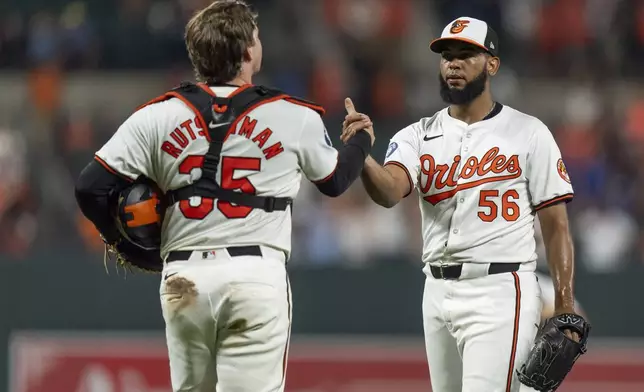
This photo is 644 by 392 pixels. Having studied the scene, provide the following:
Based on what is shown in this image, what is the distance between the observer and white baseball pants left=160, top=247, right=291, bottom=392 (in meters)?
4.31

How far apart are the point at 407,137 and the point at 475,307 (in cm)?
85

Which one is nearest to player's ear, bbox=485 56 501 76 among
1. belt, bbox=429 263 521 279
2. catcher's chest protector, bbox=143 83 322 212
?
belt, bbox=429 263 521 279

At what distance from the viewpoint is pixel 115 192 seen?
14.8ft

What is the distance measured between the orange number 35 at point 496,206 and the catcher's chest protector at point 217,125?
3.43 ft

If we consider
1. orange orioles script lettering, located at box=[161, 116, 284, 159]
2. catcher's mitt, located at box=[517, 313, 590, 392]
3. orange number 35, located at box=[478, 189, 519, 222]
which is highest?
orange orioles script lettering, located at box=[161, 116, 284, 159]

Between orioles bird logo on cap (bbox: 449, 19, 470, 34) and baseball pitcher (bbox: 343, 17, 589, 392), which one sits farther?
orioles bird logo on cap (bbox: 449, 19, 470, 34)

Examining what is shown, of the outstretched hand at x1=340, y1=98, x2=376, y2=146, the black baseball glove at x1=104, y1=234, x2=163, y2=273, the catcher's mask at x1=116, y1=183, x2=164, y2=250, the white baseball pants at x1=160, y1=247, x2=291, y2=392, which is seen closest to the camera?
the white baseball pants at x1=160, y1=247, x2=291, y2=392

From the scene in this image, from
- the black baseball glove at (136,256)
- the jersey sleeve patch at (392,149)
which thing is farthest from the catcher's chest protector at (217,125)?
the jersey sleeve patch at (392,149)

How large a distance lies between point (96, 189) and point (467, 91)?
170 centimetres

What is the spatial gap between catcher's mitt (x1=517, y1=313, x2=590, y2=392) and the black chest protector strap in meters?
1.28

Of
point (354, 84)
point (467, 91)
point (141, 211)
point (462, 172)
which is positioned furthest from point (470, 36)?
point (354, 84)

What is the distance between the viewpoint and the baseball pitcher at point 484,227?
192 inches

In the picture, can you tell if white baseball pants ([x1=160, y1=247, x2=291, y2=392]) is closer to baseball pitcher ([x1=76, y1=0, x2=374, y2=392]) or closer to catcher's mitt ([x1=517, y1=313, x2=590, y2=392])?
baseball pitcher ([x1=76, y1=0, x2=374, y2=392])

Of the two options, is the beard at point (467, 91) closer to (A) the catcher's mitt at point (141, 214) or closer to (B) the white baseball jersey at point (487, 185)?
(B) the white baseball jersey at point (487, 185)
